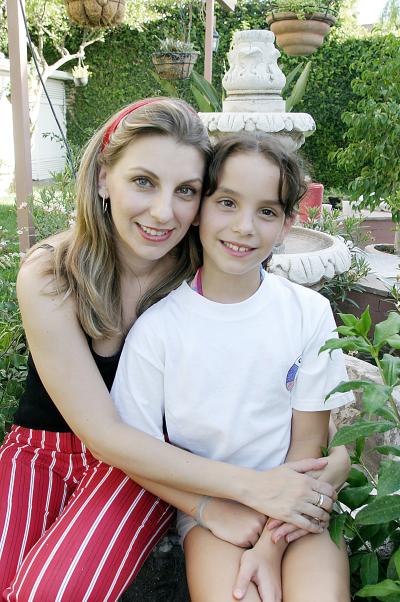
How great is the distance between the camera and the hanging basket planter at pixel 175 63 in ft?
23.9

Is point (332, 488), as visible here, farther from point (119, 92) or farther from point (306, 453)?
point (119, 92)

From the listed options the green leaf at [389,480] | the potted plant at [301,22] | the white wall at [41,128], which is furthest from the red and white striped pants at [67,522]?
the white wall at [41,128]

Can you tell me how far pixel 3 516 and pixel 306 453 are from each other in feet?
2.55

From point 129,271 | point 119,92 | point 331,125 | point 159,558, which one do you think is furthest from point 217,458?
point 119,92

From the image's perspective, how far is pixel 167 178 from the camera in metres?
1.52

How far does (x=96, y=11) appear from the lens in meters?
5.31

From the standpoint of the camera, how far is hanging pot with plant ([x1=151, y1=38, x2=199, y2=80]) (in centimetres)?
730

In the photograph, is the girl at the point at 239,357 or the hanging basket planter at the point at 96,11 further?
the hanging basket planter at the point at 96,11

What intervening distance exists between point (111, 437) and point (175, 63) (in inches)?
263

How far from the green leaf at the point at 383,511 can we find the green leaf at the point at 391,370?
19cm

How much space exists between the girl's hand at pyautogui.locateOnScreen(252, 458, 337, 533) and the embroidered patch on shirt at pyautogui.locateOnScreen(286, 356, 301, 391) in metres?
0.22

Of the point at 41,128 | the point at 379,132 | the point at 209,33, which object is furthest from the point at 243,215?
the point at 41,128

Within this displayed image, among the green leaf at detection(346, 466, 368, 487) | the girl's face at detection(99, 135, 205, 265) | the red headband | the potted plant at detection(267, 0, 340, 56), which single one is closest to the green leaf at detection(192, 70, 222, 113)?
the potted plant at detection(267, 0, 340, 56)

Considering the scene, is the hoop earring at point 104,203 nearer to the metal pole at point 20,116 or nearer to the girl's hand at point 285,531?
the girl's hand at point 285,531
